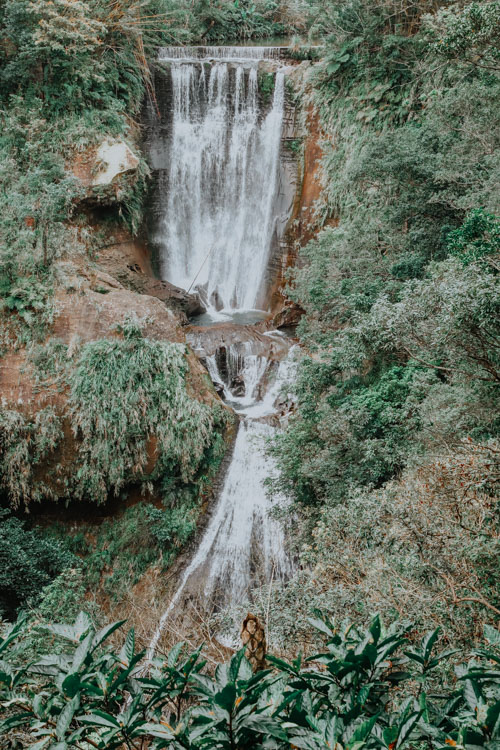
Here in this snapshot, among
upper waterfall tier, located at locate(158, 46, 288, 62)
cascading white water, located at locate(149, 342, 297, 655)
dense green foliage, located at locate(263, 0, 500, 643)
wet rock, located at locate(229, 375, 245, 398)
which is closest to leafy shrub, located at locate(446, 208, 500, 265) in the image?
dense green foliage, located at locate(263, 0, 500, 643)

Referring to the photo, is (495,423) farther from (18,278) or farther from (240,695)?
(18,278)

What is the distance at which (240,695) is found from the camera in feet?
6.03

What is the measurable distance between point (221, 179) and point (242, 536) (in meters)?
12.4

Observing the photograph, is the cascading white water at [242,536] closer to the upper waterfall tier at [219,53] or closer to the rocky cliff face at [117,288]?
the rocky cliff face at [117,288]

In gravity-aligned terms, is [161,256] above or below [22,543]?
above

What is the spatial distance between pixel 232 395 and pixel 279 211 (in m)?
7.32

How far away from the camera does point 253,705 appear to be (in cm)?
178

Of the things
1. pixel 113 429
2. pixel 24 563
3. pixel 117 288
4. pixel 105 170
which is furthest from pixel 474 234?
pixel 105 170

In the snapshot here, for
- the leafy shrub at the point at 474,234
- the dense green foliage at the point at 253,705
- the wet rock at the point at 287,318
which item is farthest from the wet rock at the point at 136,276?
the dense green foliage at the point at 253,705

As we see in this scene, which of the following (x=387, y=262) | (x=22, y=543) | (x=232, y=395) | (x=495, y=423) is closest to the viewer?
(x=495, y=423)

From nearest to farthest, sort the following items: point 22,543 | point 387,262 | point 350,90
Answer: point 22,543
point 387,262
point 350,90

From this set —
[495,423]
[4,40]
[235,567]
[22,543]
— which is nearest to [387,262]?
[495,423]

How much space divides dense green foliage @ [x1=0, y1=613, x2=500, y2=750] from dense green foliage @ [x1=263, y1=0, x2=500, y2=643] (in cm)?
160

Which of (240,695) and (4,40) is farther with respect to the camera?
(4,40)
